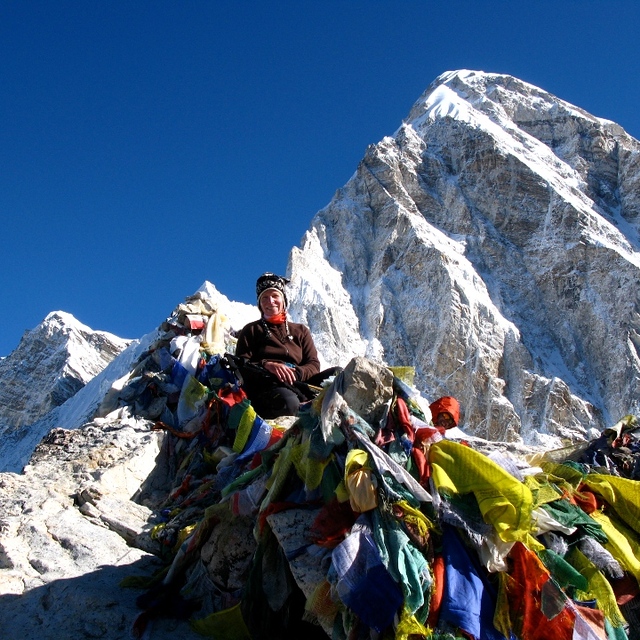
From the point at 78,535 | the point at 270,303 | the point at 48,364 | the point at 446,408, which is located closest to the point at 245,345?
the point at 270,303

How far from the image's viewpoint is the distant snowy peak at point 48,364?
6184 cm

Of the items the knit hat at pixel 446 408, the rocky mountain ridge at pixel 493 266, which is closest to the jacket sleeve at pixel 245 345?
the knit hat at pixel 446 408

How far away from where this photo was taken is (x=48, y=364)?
6725 centimetres

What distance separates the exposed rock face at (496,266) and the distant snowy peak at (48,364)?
27.4 meters

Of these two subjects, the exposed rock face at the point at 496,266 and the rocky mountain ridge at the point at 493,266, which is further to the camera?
the exposed rock face at the point at 496,266

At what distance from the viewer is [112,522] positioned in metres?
3.80

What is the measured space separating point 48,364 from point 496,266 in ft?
157

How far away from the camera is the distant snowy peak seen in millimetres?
61844

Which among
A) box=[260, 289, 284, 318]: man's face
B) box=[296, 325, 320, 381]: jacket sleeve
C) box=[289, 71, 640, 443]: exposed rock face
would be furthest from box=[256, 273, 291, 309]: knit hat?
box=[289, 71, 640, 443]: exposed rock face

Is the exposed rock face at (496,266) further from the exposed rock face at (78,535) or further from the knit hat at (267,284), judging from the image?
the exposed rock face at (78,535)

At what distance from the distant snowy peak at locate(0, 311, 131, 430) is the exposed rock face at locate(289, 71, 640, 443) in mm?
27352

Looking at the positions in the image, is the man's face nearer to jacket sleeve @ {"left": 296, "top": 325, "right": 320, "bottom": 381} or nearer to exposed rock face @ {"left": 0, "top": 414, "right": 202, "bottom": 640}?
jacket sleeve @ {"left": 296, "top": 325, "right": 320, "bottom": 381}

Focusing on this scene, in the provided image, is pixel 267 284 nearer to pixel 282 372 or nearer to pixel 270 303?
pixel 270 303

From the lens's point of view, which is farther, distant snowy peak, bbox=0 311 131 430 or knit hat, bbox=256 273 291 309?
distant snowy peak, bbox=0 311 131 430
